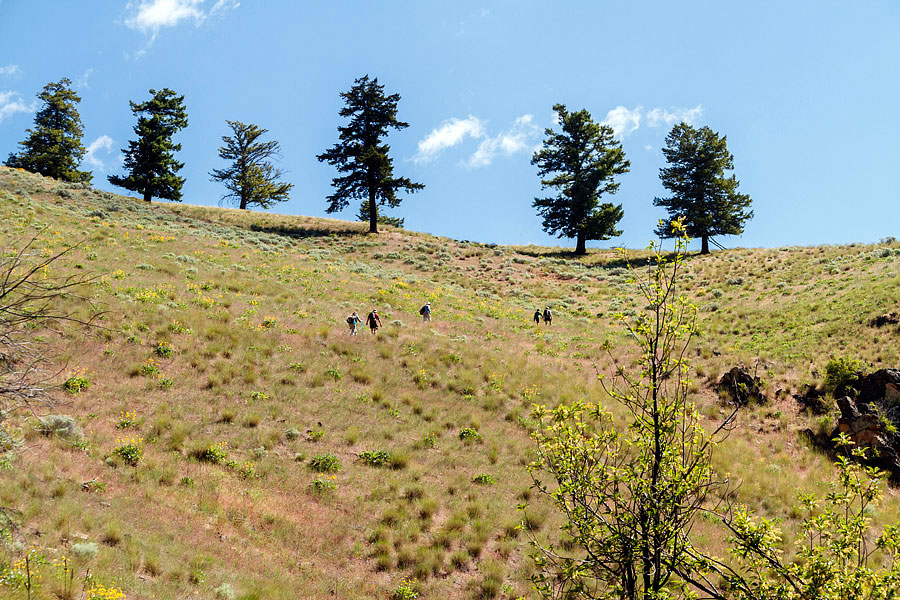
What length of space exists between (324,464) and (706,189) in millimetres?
49090

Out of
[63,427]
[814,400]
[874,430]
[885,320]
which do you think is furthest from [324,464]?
[885,320]

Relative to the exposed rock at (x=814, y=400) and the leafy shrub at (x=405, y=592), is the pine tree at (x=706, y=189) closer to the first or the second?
the exposed rock at (x=814, y=400)

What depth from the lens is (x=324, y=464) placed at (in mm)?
13000

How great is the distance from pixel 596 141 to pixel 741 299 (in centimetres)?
2758

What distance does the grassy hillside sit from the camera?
909 cm

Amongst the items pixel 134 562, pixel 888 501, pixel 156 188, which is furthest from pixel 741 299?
pixel 156 188

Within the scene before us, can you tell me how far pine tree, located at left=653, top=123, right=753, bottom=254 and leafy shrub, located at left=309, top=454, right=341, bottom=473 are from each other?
147 ft

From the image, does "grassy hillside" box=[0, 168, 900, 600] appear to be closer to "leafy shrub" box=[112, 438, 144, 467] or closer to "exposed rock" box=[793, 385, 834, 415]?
"leafy shrub" box=[112, 438, 144, 467]

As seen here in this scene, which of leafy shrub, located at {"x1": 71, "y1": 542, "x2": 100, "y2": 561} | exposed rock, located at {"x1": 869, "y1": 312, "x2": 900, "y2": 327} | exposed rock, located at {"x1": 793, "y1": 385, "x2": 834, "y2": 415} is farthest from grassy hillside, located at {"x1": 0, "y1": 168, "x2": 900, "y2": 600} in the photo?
exposed rock, located at {"x1": 793, "y1": 385, "x2": 834, "y2": 415}

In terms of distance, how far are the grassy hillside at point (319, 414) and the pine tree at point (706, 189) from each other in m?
13.5

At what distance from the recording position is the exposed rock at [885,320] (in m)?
21.7

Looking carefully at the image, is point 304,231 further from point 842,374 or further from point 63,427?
point 842,374

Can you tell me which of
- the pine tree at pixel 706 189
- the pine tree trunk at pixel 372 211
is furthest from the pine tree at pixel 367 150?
the pine tree at pixel 706 189

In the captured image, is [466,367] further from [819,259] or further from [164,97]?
[164,97]
